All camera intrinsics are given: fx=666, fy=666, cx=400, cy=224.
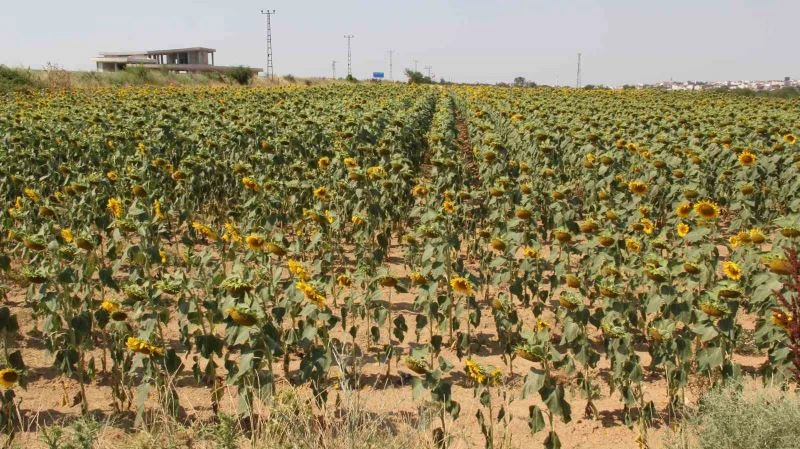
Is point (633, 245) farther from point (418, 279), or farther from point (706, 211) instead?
point (418, 279)

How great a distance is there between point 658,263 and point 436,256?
4.97 feet

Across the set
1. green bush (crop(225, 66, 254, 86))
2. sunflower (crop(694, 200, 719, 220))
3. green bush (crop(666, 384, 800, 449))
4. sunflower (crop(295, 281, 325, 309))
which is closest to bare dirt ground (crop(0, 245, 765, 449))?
green bush (crop(666, 384, 800, 449))

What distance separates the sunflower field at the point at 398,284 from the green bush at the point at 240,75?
33338 millimetres

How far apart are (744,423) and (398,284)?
2.56 meters

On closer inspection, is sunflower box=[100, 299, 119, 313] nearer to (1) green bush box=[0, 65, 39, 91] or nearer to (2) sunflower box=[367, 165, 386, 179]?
(2) sunflower box=[367, 165, 386, 179]

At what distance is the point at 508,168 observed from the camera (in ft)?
27.7

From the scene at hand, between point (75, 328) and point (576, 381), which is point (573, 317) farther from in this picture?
point (75, 328)

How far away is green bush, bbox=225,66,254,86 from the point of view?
4194cm

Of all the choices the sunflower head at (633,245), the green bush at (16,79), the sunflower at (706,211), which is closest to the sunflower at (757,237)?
the sunflower at (706,211)

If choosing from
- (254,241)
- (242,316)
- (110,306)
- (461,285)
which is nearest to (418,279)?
(461,285)

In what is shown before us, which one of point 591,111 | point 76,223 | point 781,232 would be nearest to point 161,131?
point 76,223

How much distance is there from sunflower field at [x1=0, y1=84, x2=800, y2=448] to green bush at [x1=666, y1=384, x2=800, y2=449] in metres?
0.27

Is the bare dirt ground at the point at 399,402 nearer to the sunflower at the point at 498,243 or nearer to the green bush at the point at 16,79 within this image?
the sunflower at the point at 498,243

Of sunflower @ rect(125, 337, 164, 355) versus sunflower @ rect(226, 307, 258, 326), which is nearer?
sunflower @ rect(226, 307, 258, 326)
